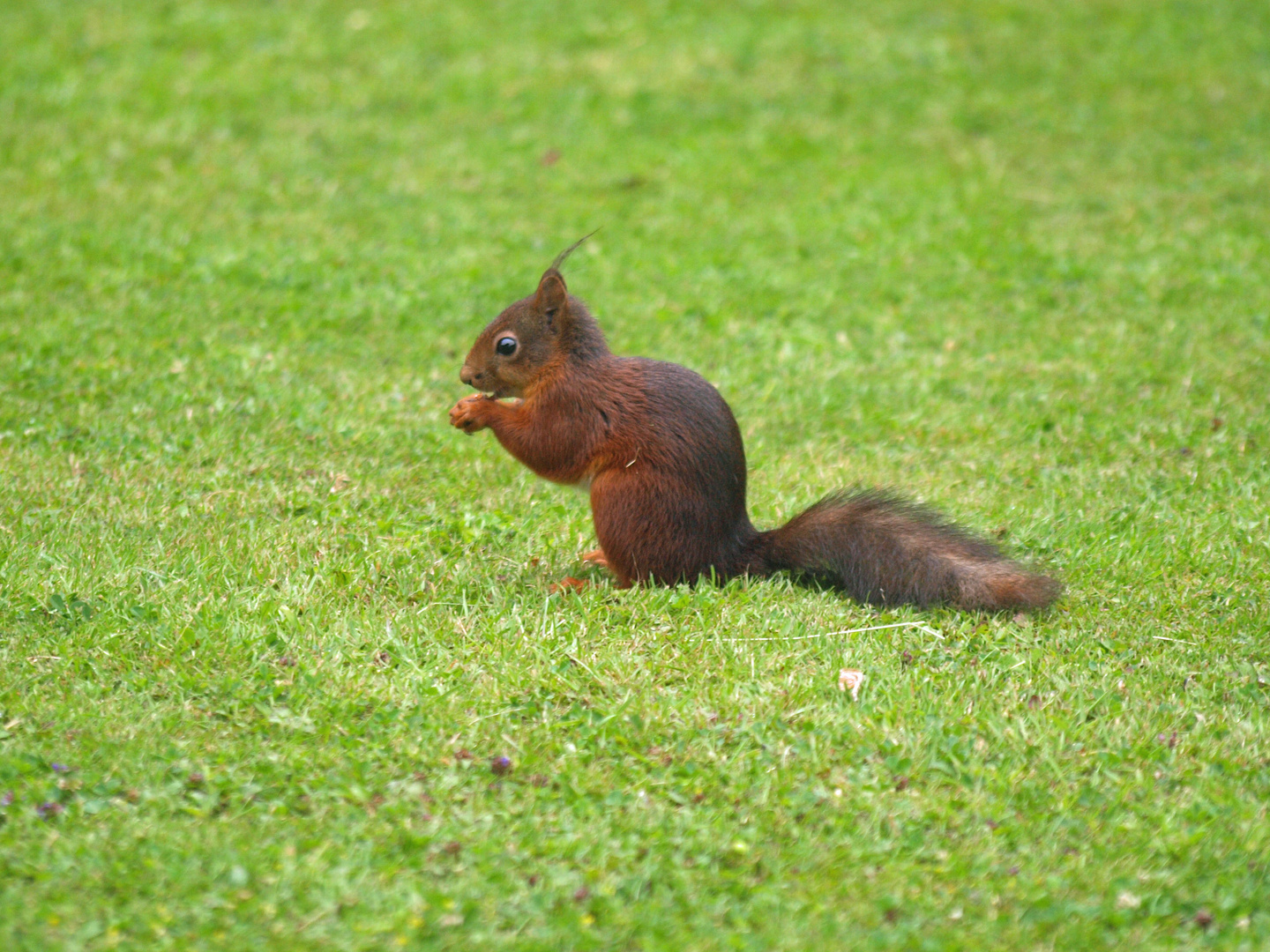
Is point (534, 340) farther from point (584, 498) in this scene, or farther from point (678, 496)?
point (584, 498)

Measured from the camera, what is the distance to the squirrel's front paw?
14.1 feet

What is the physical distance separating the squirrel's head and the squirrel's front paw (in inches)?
Answer: 5.2

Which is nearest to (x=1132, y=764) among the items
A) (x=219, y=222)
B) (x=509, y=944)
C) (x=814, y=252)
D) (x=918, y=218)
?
(x=509, y=944)

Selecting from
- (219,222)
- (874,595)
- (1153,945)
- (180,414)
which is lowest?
(1153,945)

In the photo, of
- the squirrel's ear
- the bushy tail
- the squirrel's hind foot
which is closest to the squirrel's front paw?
the squirrel's ear

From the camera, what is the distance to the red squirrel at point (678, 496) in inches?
155

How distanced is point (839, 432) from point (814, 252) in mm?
2493

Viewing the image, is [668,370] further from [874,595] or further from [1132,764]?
[1132,764]

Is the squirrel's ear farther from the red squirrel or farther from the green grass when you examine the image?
the green grass

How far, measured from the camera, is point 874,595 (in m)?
4.02

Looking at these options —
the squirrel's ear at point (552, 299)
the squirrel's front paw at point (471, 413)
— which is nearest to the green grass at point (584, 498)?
the squirrel's front paw at point (471, 413)

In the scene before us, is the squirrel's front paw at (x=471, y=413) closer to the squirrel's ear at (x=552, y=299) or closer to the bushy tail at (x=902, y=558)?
the squirrel's ear at (x=552, y=299)

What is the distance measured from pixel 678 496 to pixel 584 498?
44.4 inches

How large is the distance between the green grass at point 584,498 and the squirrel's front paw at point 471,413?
43 centimetres
